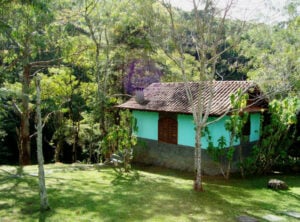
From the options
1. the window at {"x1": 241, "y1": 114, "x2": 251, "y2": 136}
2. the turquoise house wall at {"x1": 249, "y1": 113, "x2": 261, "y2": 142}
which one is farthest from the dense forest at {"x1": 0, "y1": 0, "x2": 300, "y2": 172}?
the window at {"x1": 241, "y1": 114, "x2": 251, "y2": 136}

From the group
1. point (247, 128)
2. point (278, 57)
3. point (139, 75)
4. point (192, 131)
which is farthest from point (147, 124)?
point (278, 57)

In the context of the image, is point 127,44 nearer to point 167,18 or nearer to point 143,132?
point 143,132

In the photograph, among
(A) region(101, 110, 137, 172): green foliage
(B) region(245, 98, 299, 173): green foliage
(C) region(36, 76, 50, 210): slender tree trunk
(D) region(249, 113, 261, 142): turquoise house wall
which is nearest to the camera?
(C) region(36, 76, 50, 210): slender tree trunk

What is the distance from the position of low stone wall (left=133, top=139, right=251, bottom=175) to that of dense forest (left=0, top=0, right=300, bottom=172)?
1105mm

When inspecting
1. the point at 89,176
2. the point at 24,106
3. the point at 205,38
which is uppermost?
the point at 205,38

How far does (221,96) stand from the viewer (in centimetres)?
→ 1249

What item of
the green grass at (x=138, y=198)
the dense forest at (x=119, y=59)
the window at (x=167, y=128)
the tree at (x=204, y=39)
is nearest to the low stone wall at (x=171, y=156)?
the window at (x=167, y=128)

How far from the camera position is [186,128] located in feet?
41.6

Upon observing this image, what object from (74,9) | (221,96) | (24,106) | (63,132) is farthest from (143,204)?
(63,132)

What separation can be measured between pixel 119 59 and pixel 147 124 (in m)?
5.39

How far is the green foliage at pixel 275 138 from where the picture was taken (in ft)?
36.9

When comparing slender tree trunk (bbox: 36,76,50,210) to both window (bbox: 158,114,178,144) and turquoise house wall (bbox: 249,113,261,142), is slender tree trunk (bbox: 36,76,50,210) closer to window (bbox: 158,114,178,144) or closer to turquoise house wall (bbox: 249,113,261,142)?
window (bbox: 158,114,178,144)

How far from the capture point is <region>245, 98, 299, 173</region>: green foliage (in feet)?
36.9

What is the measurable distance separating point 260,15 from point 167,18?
286 cm
